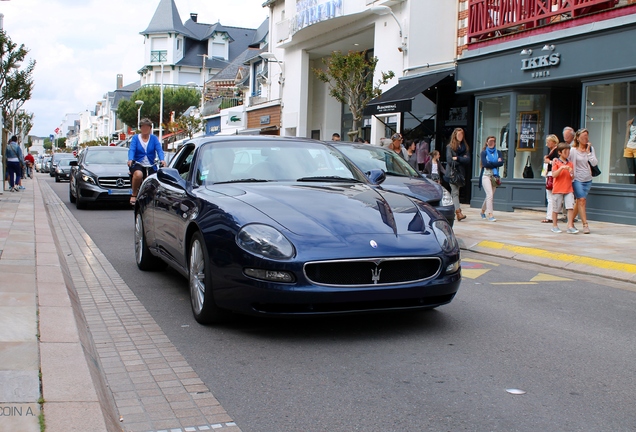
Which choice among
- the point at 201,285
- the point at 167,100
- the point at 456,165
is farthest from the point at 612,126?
the point at 167,100

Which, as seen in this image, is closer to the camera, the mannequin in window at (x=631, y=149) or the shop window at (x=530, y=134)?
the mannequin in window at (x=631, y=149)

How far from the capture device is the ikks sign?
1622cm

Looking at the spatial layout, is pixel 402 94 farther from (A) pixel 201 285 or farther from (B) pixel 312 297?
(B) pixel 312 297

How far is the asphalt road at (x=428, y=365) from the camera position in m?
3.58

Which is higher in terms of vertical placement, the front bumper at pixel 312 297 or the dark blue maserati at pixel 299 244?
the dark blue maserati at pixel 299 244

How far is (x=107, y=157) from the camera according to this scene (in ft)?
60.5

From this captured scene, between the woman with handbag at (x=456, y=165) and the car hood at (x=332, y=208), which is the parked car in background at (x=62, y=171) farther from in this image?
the car hood at (x=332, y=208)

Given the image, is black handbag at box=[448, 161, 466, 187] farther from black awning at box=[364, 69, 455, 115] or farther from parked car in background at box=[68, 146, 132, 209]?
parked car in background at box=[68, 146, 132, 209]

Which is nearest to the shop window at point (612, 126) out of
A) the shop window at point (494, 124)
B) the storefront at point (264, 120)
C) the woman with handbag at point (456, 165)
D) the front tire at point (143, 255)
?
the shop window at point (494, 124)

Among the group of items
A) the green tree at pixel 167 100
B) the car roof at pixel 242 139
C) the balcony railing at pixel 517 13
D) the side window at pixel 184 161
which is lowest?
the side window at pixel 184 161

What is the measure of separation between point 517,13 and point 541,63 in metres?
1.66

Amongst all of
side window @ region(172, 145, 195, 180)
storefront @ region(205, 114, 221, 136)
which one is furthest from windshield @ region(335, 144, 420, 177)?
storefront @ region(205, 114, 221, 136)

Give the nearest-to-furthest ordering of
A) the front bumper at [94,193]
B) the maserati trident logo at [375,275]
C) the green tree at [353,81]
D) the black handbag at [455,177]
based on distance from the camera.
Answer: the maserati trident logo at [375,275] < the black handbag at [455,177] < the front bumper at [94,193] < the green tree at [353,81]

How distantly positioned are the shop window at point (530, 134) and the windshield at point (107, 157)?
985 cm
